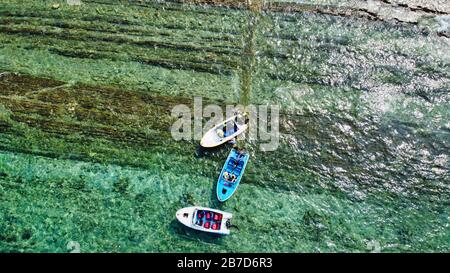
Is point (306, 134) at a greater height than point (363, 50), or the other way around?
point (363, 50)

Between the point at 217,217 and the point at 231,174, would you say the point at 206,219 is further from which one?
the point at 231,174

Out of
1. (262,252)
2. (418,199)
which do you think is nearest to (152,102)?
(262,252)

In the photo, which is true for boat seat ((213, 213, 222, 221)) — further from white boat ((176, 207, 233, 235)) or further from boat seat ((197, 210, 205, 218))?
boat seat ((197, 210, 205, 218))

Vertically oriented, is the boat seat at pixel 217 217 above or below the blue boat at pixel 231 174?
below

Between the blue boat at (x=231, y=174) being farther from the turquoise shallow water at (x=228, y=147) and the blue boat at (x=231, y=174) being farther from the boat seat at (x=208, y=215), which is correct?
the boat seat at (x=208, y=215)

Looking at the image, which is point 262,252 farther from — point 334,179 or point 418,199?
point 418,199

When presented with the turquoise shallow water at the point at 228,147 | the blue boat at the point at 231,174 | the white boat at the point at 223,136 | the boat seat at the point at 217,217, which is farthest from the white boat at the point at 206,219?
the white boat at the point at 223,136

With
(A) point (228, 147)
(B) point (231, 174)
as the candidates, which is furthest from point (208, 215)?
(A) point (228, 147)
